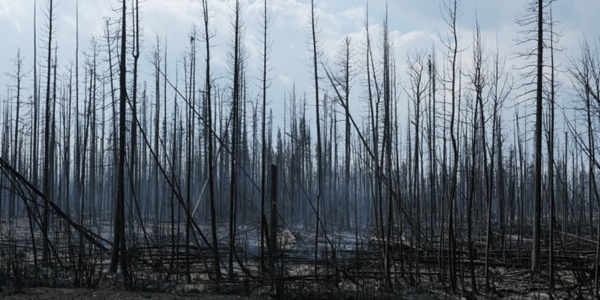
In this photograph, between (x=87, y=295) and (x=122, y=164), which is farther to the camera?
(x=122, y=164)

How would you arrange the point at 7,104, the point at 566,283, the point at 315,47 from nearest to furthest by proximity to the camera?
the point at 566,283 < the point at 315,47 < the point at 7,104

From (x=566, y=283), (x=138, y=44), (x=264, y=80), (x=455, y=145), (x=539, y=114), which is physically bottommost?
(x=566, y=283)

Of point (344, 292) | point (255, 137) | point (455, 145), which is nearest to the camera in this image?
point (455, 145)

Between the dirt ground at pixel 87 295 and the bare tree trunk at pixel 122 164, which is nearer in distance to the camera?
the dirt ground at pixel 87 295

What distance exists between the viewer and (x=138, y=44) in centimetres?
1023

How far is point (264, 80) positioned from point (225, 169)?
20250mm

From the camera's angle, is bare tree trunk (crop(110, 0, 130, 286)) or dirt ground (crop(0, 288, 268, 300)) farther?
bare tree trunk (crop(110, 0, 130, 286))

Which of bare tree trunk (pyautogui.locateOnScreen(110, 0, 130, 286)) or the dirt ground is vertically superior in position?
bare tree trunk (pyautogui.locateOnScreen(110, 0, 130, 286))

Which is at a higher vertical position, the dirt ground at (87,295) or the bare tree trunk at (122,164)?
the bare tree trunk at (122,164)

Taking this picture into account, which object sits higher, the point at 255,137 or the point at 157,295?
the point at 255,137

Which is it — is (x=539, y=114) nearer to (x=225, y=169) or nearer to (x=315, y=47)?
(x=315, y=47)

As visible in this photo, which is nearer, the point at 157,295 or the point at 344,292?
the point at 157,295

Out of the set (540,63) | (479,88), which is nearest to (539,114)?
(540,63)

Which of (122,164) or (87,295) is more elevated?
(122,164)
